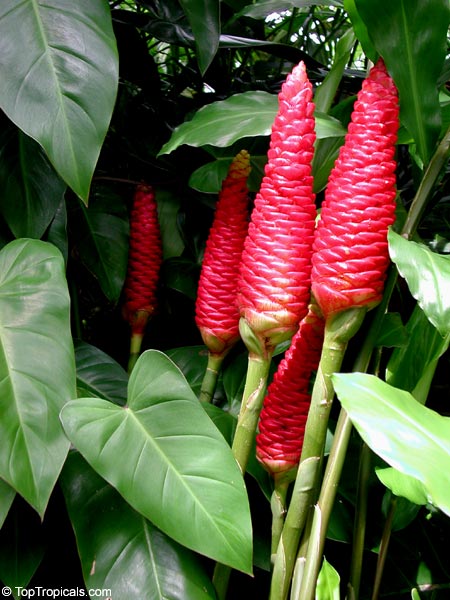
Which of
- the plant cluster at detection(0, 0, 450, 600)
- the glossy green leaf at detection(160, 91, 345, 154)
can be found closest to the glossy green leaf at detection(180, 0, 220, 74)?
the plant cluster at detection(0, 0, 450, 600)

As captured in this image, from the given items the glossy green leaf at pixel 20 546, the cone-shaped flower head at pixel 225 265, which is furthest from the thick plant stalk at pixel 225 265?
the glossy green leaf at pixel 20 546

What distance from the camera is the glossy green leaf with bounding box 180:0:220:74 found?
0.84 metres

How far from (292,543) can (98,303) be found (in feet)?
2.45

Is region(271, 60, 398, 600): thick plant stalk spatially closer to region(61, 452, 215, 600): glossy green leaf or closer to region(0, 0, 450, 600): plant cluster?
region(0, 0, 450, 600): plant cluster

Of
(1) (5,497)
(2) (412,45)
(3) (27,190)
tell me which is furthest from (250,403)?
(3) (27,190)

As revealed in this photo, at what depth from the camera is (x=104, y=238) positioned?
1010 millimetres

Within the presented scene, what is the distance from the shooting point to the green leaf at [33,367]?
597mm

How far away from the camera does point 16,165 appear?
36.0 inches

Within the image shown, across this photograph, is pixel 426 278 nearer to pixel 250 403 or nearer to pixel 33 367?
pixel 250 403

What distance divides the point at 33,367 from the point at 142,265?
13.9 inches

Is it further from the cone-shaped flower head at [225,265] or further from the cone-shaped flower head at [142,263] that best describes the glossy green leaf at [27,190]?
the cone-shaped flower head at [225,265]

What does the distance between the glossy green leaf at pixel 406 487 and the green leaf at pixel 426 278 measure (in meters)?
0.16

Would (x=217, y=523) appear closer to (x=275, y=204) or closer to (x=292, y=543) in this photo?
(x=292, y=543)

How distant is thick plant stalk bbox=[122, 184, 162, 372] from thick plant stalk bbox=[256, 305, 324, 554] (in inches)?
14.2
